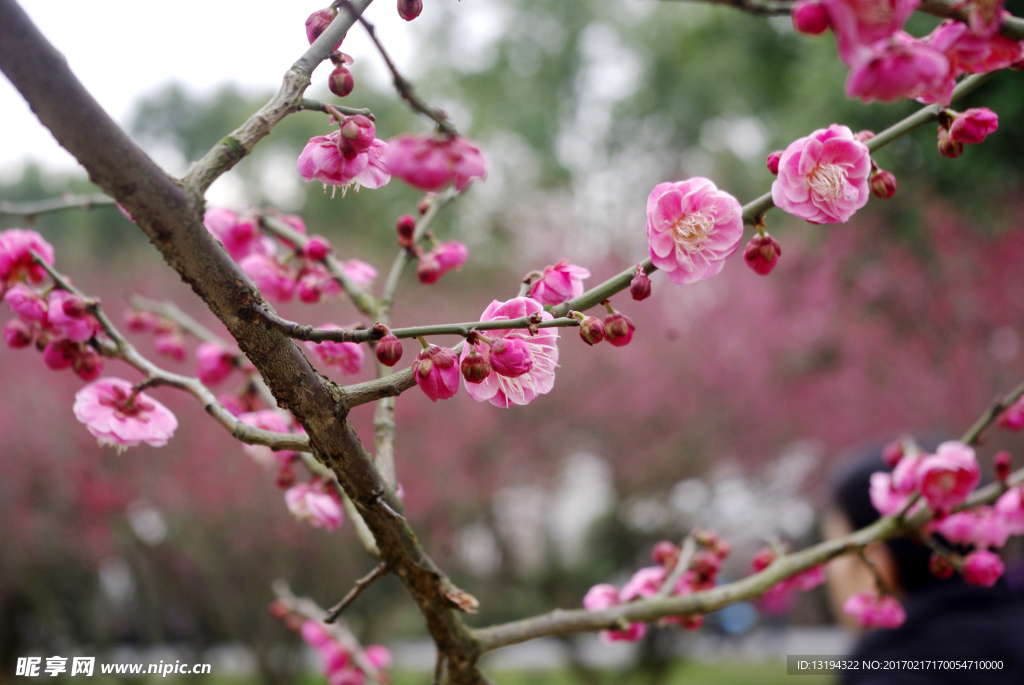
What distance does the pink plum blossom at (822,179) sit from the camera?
729 mm

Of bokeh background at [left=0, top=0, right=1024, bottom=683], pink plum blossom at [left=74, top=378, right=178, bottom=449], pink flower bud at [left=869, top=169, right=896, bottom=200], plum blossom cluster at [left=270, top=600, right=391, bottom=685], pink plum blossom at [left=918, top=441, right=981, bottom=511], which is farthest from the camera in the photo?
bokeh background at [left=0, top=0, right=1024, bottom=683]

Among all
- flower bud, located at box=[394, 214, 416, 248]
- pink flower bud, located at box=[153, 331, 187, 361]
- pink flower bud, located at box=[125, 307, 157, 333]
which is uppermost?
pink flower bud, located at box=[125, 307, 157, 333]

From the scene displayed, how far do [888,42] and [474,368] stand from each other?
0.42 m

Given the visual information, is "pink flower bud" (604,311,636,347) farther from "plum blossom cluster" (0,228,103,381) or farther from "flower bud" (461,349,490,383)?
"plum blossom cluster" (0,228,103,381)

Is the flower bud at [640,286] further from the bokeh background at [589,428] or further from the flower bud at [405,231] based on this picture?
the bokeh background at [589,428]

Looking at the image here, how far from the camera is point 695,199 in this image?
74 cm

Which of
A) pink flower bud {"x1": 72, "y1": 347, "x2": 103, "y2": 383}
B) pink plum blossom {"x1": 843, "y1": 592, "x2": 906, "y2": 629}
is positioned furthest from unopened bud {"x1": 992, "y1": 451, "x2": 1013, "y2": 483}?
pink flower bud {"x1": 72, "y1": 347, "x2": 103, "y2": 383}

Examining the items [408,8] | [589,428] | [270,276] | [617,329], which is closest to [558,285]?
[617,329]

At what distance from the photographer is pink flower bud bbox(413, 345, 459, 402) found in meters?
0.65

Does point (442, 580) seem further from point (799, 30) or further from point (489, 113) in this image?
point (489, 113)

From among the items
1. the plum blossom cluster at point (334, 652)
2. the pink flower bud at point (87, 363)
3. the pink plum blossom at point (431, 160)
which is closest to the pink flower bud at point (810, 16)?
the pink plum blossom at point (431, 160)

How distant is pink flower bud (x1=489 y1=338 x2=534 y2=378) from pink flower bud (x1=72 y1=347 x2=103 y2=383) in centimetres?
61

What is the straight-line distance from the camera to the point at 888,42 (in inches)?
18.7

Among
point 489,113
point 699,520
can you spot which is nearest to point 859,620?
point 699,520
